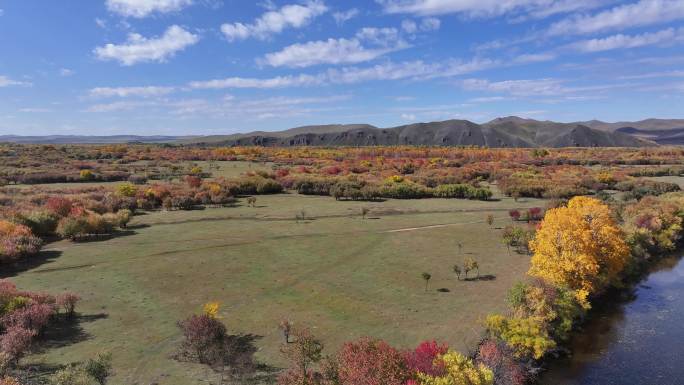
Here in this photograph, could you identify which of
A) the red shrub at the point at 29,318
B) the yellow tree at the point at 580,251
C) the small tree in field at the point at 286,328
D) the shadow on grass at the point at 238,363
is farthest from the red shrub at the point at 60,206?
the yellow tree at the point at 580,251

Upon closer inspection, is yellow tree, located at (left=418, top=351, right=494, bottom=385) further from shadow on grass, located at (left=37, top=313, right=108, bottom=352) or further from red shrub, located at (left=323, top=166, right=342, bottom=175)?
red shrub, located at (left=323, top=166, right=342, bottom=175)

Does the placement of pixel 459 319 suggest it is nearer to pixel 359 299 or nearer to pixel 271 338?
pixel 359 299

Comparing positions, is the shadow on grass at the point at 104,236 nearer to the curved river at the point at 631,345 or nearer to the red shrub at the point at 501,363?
the red shrub at the point at 501,363

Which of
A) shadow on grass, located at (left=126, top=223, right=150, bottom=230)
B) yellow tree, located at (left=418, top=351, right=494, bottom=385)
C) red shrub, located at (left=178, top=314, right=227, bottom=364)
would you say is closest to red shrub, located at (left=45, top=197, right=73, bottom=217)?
shadow on grass, located at (left=126, top=223, right=150, bottom=230)

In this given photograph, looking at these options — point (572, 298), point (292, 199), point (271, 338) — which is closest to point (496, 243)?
point (572, 298)

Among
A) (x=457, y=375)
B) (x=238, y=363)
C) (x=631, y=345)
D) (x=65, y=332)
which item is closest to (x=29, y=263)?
(x=65, y=332)
